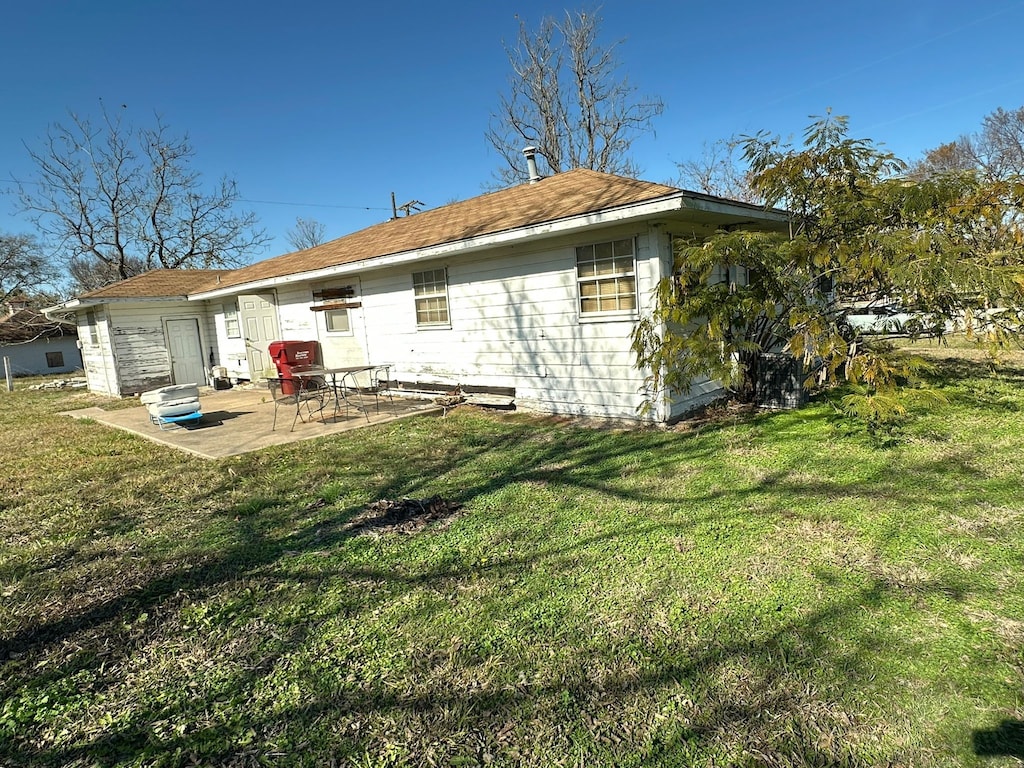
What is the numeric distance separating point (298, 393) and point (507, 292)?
3.75 metres

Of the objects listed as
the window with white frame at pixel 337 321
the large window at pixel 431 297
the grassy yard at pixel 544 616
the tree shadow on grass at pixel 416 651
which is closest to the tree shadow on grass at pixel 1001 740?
the grassy yard at pixel 544 616

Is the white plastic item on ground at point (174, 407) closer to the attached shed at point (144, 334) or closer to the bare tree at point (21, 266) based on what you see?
the attached shed at point (144, 334)

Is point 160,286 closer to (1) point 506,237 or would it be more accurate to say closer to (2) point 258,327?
(2) point 258,327

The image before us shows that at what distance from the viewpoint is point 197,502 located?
517 centimetres

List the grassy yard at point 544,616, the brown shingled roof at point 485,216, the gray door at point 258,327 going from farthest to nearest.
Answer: the gray door at point 258,327 < the brown shingled roof at point 485,216 < the grassy yard at point 544,616

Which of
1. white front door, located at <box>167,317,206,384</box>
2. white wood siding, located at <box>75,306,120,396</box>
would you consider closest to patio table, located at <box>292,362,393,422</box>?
white front door, located at <box>167,317,206,384</box>

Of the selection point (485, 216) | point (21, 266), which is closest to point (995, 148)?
point (485, 216)

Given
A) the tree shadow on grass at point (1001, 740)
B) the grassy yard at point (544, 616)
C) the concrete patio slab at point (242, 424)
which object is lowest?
the tree shadow on grass at point (1001, 740)

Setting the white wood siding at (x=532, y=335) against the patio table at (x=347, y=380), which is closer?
the white wood siding at (x=532, y=335)

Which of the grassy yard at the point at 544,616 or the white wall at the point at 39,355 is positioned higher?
the white wall at the point at 39,355

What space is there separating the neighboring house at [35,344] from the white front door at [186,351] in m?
13.7

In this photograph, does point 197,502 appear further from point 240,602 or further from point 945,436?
point 945,436

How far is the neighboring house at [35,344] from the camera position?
2547cm

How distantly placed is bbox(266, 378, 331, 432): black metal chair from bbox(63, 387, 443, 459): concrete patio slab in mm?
158
